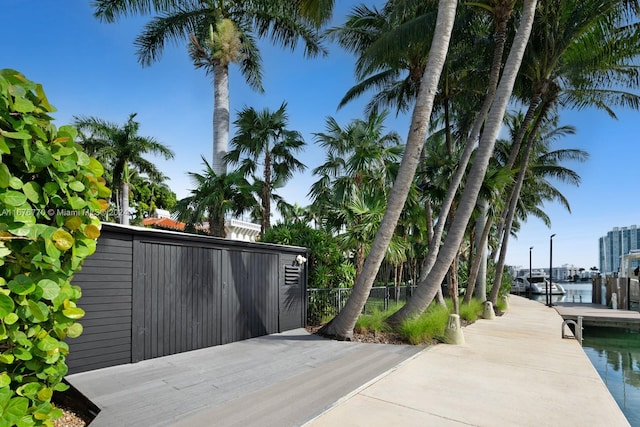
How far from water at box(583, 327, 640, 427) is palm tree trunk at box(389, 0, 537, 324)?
3813mm

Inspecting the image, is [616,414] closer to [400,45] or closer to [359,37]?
[400,45]

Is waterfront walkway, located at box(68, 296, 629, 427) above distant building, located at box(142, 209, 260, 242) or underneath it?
underneath

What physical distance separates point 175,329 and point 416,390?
13.4 ft

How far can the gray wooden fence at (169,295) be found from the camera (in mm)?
5043

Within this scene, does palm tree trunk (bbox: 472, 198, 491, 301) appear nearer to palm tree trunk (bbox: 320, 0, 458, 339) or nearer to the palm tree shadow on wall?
palm tree trunk (bbox: 320, 0, 458, 339)

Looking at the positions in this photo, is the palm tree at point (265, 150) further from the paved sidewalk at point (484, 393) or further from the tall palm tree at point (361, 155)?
the paved sidewalk at point (484, 393)

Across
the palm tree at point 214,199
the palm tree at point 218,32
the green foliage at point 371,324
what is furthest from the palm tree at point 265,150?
the green foliage at point 371,324

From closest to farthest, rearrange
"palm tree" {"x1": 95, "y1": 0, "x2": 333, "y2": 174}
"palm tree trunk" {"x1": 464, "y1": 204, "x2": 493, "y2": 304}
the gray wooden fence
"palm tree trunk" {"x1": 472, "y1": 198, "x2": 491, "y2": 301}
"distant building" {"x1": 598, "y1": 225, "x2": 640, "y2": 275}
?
1. the gray wooden fence
2. "palm tree trunk" {"x1": 464, "y1": 204, "x2": 493, "y2": 304}
3. "palm tree trunk" {"x1": 472, "y1": 198, "x2": 491, "y2": 301}
4. "palm tree" {"x1": 95, "y1": 0, "x2": 333, "y2": 174}
5. "distant building" {"x1": 598, "y1": 225, "x2": 640, "y2": 275}

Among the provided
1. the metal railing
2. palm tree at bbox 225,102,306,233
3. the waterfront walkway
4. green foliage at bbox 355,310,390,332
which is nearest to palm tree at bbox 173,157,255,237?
palm tree at bbox 225,102,306,233

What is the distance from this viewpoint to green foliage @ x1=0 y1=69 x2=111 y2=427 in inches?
65.0

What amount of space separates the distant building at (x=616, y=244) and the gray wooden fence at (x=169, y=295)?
372 feet

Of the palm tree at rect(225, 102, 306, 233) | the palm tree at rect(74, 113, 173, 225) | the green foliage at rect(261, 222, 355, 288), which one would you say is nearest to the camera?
the green foliage at rect(261, 222, 355, 288)

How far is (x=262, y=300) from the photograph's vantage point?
7.88 m

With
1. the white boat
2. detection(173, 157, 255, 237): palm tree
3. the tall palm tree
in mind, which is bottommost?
the white boat
